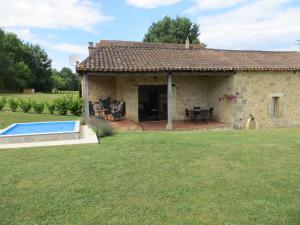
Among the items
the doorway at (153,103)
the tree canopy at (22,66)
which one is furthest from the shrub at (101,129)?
the tree canopy at (22,66)

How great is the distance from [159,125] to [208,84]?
170 inches

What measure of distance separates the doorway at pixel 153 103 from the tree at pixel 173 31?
30.4 metres

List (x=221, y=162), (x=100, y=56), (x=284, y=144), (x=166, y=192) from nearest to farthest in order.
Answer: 1. (x=166, y=192)
2. (x=221, y=162)
3. (x=284, y=144)
4. (x=100, y=56)

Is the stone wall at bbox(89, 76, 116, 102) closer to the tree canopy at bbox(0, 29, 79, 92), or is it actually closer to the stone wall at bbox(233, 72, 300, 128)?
the stone wall at bbox(233, 72, 300, 128)

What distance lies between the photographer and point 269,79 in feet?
47.4

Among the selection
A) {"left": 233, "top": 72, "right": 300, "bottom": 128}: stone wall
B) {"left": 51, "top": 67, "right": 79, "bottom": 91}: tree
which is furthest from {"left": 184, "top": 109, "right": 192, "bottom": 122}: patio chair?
{"left": 51, "top": 67, "right": 79, "bottom": 91}: tree

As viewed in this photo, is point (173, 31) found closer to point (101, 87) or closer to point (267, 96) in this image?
point (101, 87)

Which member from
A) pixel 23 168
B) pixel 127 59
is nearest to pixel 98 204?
pixel 23 168

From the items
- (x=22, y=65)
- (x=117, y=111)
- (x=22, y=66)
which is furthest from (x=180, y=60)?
(x=22, y=66)

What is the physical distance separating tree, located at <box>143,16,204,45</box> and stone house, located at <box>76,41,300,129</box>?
29.2 m

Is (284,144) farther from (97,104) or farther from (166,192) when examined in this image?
(97,104)

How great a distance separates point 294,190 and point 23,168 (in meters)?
5.24

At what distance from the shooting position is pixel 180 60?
13.6 meters

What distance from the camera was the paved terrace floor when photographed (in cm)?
1231
